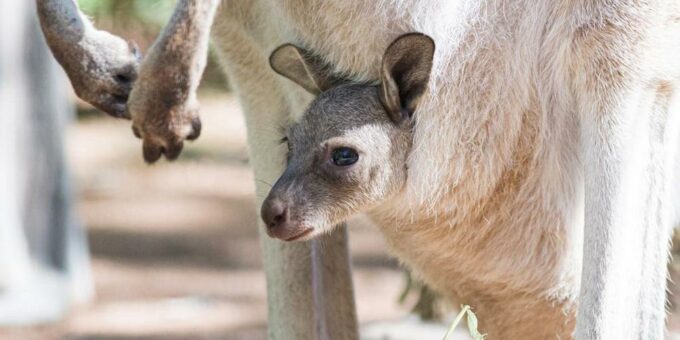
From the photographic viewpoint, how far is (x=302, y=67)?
286 cm

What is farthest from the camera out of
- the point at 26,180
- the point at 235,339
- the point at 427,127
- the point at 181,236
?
the point at 181,236

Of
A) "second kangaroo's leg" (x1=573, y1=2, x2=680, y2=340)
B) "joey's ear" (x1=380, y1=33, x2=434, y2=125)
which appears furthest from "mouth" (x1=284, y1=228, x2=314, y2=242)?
"second kangaroo's leg" (x1=573, y1=2, x2=680, y2=340)

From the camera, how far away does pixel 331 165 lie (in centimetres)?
270

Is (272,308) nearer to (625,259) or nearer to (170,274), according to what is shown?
(625,259)

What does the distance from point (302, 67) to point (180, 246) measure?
3705mm

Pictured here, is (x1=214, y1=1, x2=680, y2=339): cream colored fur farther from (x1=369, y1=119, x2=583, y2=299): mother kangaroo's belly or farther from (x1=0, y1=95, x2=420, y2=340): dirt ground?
(x1=0, y1=95, x2=420, y2=340): dirt ground

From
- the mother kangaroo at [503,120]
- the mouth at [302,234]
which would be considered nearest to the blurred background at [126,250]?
the mother kangaroo at [503,120]

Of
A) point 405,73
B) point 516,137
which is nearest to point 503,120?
point 516,137

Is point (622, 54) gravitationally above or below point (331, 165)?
above

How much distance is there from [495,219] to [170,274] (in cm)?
334

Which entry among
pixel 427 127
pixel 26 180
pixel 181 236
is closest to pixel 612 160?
pixel 427 127

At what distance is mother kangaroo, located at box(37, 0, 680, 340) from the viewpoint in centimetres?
260

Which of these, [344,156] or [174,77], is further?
[174,77]

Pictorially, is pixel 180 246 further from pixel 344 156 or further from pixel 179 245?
pixel 344 156
